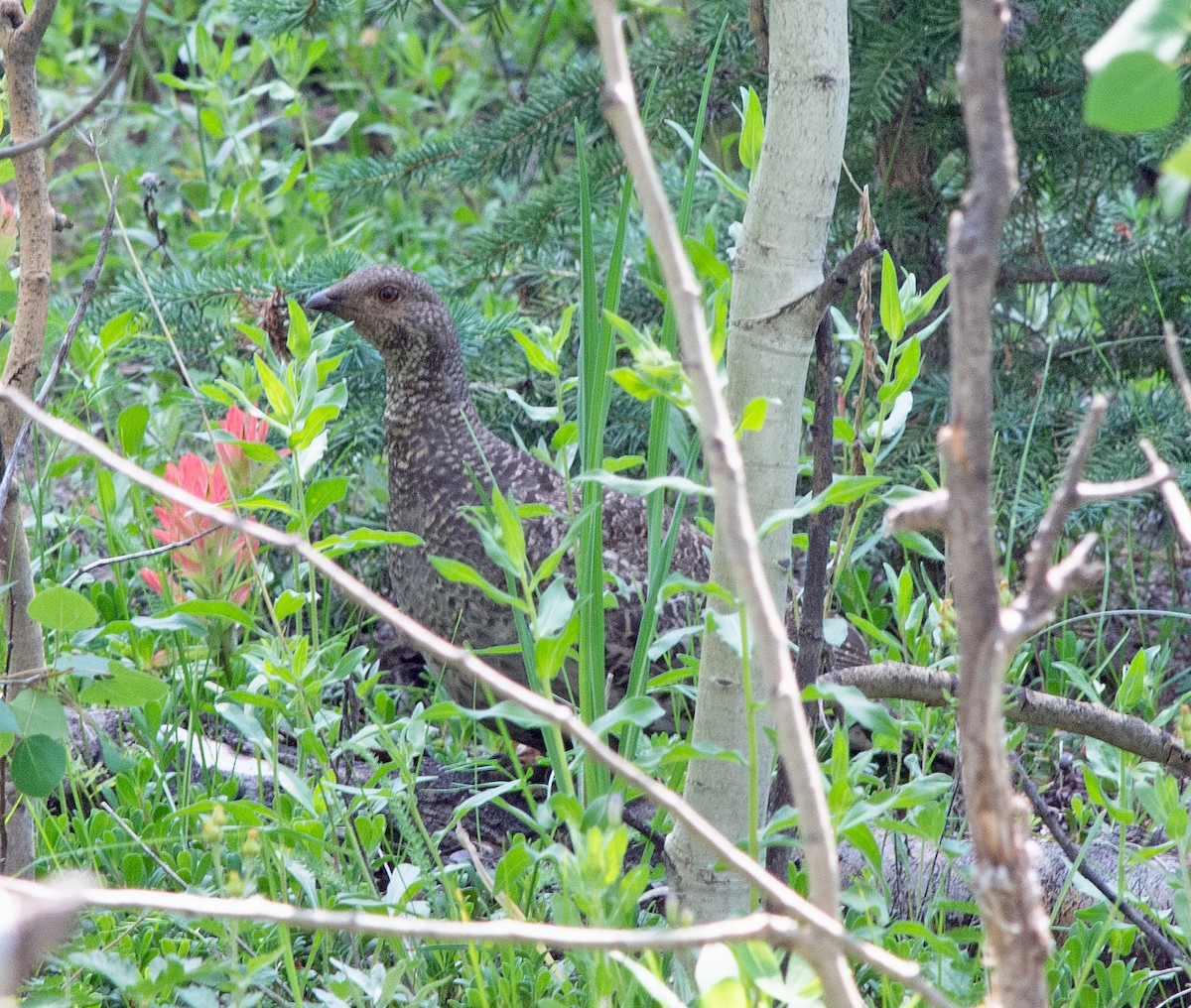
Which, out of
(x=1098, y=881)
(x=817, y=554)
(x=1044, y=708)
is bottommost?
(x=1098, y=881)

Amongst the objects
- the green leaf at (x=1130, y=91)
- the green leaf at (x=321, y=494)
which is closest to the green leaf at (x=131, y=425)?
the green leaf at (x=321, y=494)

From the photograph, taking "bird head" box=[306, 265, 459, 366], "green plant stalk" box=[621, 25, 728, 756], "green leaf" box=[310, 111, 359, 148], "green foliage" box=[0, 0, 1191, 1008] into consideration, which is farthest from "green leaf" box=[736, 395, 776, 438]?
"green leaf" box=[310, 111, 359, 148]

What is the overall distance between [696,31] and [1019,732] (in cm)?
154

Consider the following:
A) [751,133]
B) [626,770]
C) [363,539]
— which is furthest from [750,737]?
[751,133]

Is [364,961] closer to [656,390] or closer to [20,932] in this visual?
[656,390]

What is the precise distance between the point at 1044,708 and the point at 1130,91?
1016 mm

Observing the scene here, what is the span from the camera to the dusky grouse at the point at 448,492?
8.04ft

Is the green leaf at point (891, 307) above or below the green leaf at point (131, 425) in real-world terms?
above

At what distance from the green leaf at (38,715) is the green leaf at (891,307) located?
97 cm

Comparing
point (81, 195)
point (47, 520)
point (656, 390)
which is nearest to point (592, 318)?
point (656, 390)

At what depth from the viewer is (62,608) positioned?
1396 millimetres

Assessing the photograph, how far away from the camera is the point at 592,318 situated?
1.45 meters

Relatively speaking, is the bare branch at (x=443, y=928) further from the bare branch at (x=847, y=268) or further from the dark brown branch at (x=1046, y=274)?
the dark brown branch at (x=1046, y=274)

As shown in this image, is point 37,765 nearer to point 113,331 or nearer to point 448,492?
point 113,331
